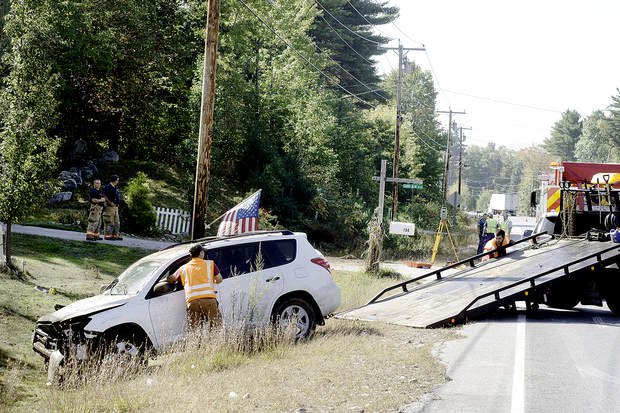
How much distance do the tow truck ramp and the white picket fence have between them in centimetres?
1445

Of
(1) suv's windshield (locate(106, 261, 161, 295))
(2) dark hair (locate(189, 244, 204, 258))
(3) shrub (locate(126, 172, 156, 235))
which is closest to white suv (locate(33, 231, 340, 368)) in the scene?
(1) suv's windshield (locate(106, 261, 161, 295))

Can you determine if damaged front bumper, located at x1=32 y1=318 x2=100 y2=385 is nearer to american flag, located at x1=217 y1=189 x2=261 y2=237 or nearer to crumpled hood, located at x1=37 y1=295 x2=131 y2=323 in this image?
crumpled hood, located at x1=37 y1=295 x2=131 y2=323

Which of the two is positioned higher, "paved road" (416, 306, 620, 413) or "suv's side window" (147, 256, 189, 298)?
"suv's side window" (147, 256, 189, 298)

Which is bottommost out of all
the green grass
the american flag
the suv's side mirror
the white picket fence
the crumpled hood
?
the green grass

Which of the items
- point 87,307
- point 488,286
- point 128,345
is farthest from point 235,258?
point 488,286

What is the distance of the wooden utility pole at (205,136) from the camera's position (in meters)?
15.3

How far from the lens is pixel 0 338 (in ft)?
39.0

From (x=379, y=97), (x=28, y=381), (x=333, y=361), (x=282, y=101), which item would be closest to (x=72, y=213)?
(x=282, y=101)

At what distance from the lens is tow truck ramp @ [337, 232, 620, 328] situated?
12977 mm

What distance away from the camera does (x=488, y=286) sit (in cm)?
1399

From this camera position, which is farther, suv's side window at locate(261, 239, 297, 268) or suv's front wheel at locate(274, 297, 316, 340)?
suv's side window at locate(261, 239, 297, 268)

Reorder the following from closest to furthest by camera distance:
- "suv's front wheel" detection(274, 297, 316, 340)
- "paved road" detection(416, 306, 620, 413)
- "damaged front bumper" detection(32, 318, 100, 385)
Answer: "paved road" detection(416, 306, 620, 413)
"damaged front bumper" detection(32, 318, 100, 385)
"suv's front wheel" detection(274, 297, 316, 340)

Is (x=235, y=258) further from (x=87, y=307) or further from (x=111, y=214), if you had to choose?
(x=111, y=214)

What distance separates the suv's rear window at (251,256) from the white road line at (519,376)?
371cm
